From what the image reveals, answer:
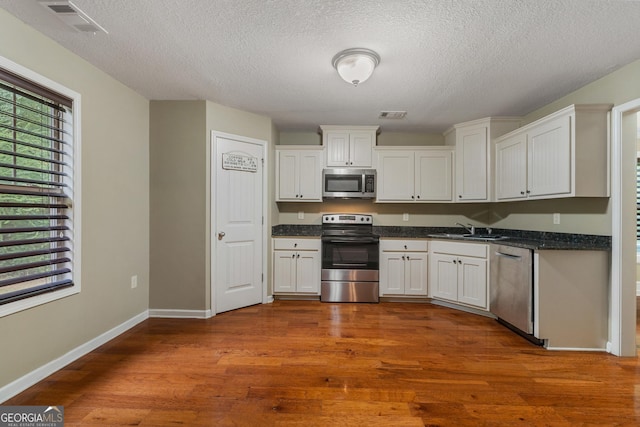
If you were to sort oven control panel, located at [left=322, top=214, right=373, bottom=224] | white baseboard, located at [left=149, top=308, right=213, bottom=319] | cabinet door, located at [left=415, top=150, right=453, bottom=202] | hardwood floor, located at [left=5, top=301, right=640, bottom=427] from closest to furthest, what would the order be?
hardwood floor, located at [left=5, top=301, right=640, bottom=427]
white baseboard, located at [left=149, top=308, right=213, bottom=319]
cabinet door, located at [left=415, top=150, right=453, bottom=202]
oven control panel, located at [left=322, top=214, right=373, bottom=224]

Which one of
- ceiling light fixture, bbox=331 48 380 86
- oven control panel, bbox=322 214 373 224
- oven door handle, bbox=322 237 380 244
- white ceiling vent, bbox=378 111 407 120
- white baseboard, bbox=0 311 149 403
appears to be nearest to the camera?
white baseboard, bbox=0 311 149 403

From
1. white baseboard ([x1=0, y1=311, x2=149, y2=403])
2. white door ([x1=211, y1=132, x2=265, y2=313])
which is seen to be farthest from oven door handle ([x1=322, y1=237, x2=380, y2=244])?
white baseboard ([x1=0, y1=311, x2=149, y2=403])

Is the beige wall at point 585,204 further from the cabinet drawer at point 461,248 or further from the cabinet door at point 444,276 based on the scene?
the cabinet door at point 444,276

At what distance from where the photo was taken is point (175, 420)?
1.55 m

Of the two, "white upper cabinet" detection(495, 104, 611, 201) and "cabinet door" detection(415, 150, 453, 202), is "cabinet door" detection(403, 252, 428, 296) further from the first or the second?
"white upper cabinet" detection(495, 104, 611, 201)

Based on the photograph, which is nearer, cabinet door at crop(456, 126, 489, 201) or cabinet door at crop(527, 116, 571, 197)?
cabinet door at crop(527, 116, 571, 197)

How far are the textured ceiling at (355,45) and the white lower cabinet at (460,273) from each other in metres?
1.64

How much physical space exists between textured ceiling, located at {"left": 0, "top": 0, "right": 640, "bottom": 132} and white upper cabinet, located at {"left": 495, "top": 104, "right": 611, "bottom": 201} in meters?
0.28

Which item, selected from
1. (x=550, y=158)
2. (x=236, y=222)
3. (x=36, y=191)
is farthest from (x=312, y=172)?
(x=36, y=191)

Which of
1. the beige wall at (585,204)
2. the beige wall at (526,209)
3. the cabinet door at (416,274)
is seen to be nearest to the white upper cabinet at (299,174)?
the beige wall at (526,209)

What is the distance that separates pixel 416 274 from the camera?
3.65 meters

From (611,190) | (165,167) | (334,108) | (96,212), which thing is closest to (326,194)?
(334,108)

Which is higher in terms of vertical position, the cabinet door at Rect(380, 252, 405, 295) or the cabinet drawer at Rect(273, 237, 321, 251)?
the cabinet drawer at Rect(273, 237, 321, 251)

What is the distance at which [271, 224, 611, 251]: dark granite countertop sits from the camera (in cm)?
241
